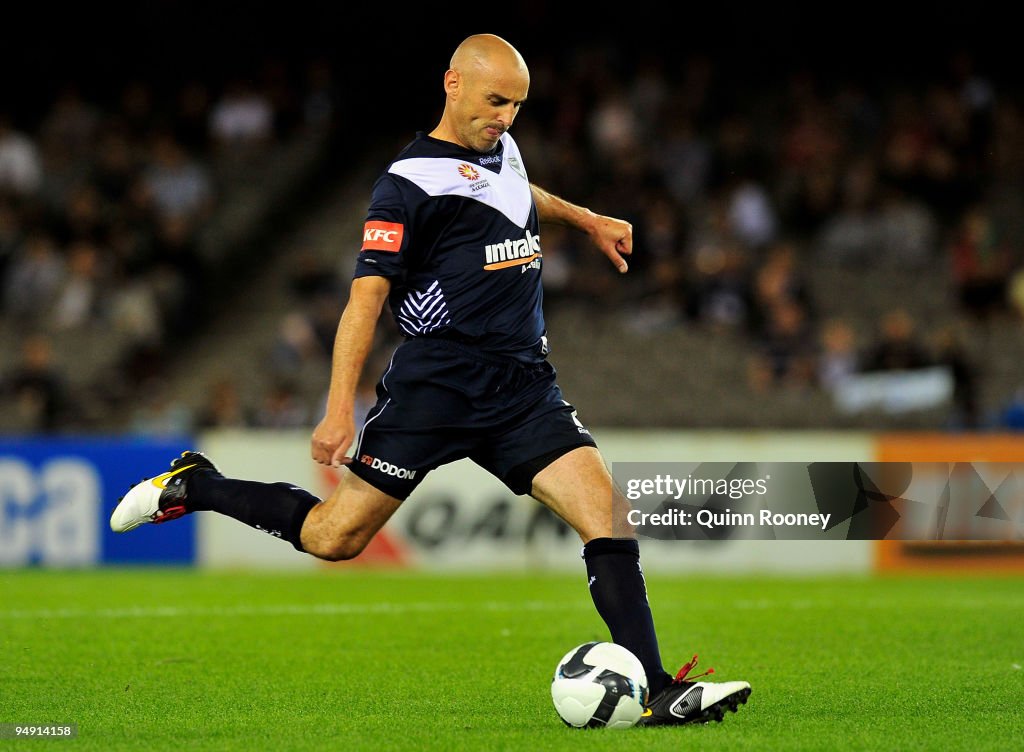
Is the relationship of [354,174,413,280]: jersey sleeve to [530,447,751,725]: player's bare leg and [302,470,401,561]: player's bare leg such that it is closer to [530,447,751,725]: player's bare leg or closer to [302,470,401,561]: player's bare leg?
[302,470,401,561]: player's bare leg

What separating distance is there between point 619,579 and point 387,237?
143 centimetres

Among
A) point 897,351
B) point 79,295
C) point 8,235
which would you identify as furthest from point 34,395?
point 897,351

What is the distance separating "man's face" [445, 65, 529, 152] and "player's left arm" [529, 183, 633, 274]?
19.2 inches

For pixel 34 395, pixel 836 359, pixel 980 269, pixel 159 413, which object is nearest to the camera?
pixel 836 359

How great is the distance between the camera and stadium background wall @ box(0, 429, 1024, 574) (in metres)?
13.3

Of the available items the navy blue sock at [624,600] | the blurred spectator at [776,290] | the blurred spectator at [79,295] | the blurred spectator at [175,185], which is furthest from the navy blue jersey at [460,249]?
the blurred spectator at [175,185]

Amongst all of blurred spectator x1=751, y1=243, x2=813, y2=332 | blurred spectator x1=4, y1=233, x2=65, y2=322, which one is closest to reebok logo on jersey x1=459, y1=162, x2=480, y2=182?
blurred spectator x1=751, y1=243, x2=813, y2=332

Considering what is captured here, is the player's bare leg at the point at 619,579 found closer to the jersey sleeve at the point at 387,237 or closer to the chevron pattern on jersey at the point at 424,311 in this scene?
the chevron pattern on jersey at the point at 424,311

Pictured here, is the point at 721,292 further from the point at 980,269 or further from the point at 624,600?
the point at 624,600

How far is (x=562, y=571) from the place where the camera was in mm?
13211

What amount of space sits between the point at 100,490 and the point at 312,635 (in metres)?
5.73

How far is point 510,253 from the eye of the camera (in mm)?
5777

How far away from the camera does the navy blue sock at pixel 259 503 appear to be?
19.5 ft

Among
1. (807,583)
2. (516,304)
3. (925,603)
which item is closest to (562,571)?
(807,583)
